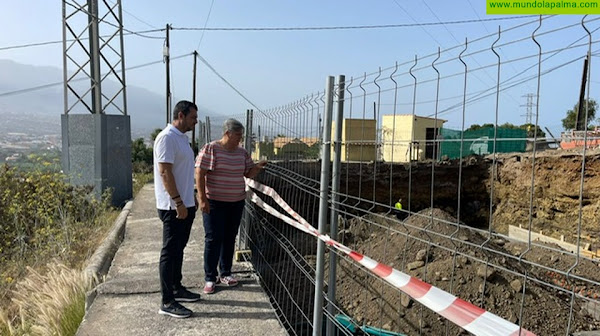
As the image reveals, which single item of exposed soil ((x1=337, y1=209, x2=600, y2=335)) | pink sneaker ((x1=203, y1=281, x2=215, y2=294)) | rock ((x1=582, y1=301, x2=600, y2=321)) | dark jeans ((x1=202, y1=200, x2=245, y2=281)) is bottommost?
rock ((x1=582, y1=301, x2=600, y2=321))

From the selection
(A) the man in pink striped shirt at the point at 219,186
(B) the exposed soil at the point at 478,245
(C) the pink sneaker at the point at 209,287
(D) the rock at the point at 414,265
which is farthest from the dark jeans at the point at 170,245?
(D) the rock at the point at 414,265

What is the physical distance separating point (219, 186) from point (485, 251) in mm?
2686

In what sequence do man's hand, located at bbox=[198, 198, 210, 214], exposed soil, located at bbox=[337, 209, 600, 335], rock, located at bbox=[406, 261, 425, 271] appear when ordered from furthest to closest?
rock, located at bbox=[406, 261, 425, 271] < exposed soil, located at bbox=[337, 209, 600, 335] < man's hand, located at bbox=[198, 198, 210, 214]

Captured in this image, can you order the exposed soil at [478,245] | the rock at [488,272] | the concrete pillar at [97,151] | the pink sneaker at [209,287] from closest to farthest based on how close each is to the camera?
the exposed soil at [478,245] < the pink sneaker at [209,287] < the rock at [488,272] < the concrete pillar at [97,151]

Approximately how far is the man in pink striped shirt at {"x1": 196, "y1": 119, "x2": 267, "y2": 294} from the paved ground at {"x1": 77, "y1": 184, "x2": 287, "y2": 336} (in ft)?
1.20

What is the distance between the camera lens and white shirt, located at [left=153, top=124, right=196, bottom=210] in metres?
3.44

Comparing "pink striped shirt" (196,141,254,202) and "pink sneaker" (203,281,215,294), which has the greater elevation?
"pink striped shirt" (196,141,254,202)

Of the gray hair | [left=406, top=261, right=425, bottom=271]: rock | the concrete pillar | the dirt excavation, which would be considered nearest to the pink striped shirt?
the gray hair

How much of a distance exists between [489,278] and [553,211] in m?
12.1

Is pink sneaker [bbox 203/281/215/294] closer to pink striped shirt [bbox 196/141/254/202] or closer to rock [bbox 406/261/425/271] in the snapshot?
pink striped shirt [bbox 196/141/254/202]

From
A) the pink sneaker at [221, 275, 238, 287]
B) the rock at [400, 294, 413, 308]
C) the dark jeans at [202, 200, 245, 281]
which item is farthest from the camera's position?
the rock at [400, 294, 413, 308]

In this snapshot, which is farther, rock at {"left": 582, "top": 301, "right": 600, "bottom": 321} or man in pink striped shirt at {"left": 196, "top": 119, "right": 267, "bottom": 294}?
rock at {"left": 582, "top": 301, "right": 600, "bottom": 321}

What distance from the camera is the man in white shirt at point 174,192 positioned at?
11.3ft

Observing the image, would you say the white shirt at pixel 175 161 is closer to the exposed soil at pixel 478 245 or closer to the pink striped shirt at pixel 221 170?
the pink striped shirt at pixel 221 170
